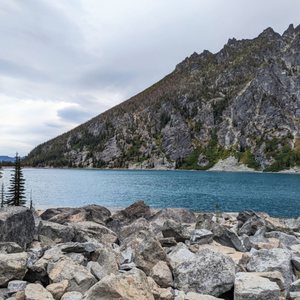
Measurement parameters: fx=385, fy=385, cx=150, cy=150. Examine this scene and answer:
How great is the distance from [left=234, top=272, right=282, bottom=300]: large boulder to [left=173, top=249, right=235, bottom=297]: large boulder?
795 mm

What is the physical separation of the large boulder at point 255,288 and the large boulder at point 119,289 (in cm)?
363

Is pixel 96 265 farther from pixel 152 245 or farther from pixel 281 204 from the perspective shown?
pixel 281 204

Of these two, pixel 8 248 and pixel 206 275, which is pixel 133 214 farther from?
pixel 206 275

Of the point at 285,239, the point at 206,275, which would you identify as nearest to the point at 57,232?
the point at 206,275

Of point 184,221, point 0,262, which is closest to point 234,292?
point 0,262

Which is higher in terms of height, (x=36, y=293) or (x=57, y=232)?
(x=57, y=232)

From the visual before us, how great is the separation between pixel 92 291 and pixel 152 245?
6049mm

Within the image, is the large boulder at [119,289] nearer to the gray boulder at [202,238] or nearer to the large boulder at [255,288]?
the large boulder at [255,288]

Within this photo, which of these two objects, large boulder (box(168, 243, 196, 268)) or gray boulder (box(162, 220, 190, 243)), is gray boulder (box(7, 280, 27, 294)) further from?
gray boulder (box(162, 220, 190, 243))

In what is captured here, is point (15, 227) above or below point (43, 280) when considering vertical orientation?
above

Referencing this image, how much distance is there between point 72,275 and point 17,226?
8597 mm

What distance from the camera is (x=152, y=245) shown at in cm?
1889

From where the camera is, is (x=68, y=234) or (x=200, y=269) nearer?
(x=200, y=269)

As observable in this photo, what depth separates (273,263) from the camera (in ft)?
59.5
